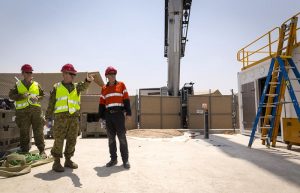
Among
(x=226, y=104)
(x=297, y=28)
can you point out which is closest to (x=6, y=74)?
(x=226, y=104)

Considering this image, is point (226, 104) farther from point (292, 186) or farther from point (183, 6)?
point (292, 186)

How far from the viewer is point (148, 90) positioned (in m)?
20.5

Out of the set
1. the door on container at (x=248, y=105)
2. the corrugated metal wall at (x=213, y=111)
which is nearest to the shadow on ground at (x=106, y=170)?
the door on container at (x=248, y=105)

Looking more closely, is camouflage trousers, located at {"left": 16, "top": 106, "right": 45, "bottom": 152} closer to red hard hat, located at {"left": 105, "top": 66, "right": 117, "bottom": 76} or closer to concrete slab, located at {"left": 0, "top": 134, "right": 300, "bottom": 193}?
concrete slab, located at {"left": 0, "top": 134, "right": 300, "bottom": 193}

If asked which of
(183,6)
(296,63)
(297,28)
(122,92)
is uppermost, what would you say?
(183,6)

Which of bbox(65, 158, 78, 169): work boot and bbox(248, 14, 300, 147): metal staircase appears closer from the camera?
bbox(65, 158, 78, 169): work boot

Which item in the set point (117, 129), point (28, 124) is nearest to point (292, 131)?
point (117, 129)

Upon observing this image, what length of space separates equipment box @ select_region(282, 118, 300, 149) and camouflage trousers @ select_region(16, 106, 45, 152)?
6.63 meters

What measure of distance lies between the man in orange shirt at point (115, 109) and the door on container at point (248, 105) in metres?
7.47

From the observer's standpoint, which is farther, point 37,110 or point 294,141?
point 294,141

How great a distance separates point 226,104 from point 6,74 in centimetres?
1835

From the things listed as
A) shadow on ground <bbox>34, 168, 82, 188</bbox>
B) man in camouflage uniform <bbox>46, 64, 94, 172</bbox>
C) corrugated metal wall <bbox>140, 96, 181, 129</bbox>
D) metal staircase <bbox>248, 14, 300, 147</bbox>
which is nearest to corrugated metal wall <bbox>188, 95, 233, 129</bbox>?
corrugated metal wall <bbox>140, 96, 181, 129</bbox>

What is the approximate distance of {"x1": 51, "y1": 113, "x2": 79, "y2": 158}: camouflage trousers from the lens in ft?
14.7

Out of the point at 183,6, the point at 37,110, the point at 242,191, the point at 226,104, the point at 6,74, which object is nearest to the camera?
the point at 242,191
